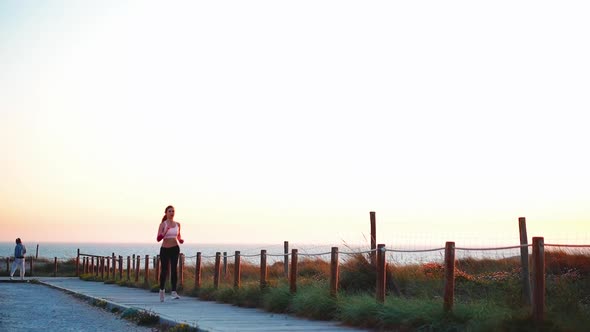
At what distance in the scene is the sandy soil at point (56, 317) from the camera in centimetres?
1434

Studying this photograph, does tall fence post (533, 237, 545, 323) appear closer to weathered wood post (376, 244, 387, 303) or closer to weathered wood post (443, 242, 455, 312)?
weathered wood post (443, 242, 455, 312)

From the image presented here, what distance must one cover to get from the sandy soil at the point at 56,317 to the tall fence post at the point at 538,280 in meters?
6.40

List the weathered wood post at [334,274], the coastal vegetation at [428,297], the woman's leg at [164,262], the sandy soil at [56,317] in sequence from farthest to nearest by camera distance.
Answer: the woman's leg at [164,262]
the weathered wood post at [334,274]
the sandy soil at [56,317]
the coastal vegetation at [428,297]

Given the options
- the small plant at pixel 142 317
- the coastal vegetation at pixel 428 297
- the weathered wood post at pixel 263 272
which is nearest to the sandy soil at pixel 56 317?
the small plant at pixel 142 317

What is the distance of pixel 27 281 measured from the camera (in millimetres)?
39094

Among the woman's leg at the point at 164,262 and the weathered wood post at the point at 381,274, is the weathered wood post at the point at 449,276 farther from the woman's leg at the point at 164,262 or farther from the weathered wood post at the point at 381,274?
the woman's leg at the point at 164,262

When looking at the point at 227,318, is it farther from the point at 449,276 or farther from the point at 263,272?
the point at 449,276

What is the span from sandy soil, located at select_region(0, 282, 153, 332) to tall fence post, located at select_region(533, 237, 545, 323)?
6.40 meters

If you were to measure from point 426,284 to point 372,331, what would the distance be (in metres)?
5.80

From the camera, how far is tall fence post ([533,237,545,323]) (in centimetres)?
1060

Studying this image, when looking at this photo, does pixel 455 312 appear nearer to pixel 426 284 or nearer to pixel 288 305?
pixel 288 305

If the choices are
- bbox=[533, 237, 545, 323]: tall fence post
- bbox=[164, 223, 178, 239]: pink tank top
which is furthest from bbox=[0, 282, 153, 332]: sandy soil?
bbox=[533, 237, 545, 323]: tall fence post

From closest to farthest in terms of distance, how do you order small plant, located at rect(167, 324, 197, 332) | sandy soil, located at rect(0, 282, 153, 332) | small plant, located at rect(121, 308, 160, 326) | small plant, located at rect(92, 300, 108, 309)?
small plant, located at rect(167, 324, 197, 332)
sandy soil, located at rect(0, 282, 153, 332)
small plant, located at rect(121, 308, 160, 326)
small plant, located at rect(92, 300, 108, 309)

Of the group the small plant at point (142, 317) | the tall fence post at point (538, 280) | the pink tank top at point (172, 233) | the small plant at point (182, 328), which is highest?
the pink tank top at point (172, 233)
